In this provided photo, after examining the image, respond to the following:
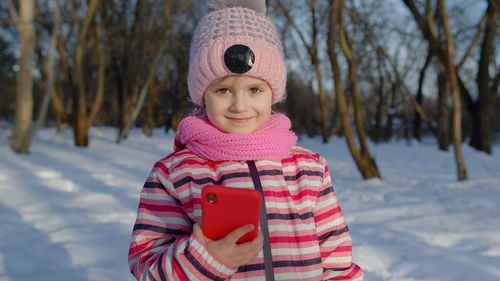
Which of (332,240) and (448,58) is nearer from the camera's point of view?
(332,240)

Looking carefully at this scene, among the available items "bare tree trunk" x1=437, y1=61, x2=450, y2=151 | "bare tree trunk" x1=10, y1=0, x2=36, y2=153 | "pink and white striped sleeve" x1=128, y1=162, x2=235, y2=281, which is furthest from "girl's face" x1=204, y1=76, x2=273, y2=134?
"bare tree trunk" x1=437, y1=61, x2=450, y2=151

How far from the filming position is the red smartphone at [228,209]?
101 centimetres

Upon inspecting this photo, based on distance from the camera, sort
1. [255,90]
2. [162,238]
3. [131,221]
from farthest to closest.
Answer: [131,221] < [255,90] < [162,238]

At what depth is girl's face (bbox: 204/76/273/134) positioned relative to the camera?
51.6 inches

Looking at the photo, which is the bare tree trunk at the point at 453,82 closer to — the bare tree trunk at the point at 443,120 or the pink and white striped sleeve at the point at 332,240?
the pink and white striped sleeve at the point at 332,240

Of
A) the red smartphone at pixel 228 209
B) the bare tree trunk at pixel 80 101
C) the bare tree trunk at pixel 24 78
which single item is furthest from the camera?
the bare tree trunk at pixel 80 101

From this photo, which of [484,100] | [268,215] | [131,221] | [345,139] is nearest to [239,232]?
[268,215]

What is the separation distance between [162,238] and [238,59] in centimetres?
52

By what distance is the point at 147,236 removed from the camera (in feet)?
4.09

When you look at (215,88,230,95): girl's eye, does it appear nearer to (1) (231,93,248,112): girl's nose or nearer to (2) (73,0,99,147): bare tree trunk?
(1) (231,93,248,112): girl's nose

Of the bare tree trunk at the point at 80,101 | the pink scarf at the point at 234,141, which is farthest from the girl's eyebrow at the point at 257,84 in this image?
the bare tree trunk at the point at 80,101

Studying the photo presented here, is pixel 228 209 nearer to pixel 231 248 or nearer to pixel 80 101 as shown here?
pixel 231 248

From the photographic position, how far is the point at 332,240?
140 centimetres

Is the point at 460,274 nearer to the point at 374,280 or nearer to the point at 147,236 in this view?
the point at 374,280
